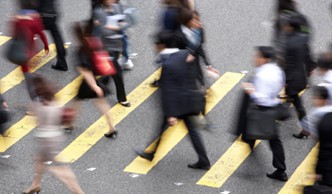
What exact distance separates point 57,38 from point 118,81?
1.91 meters

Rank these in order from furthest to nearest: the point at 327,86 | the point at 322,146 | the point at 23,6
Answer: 1. the point at 23,6
2. the point at 327,86
3. the point at 322,146

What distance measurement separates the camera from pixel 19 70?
18.2m

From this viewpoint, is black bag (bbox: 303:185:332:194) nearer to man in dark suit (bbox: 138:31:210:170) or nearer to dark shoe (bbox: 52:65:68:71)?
man in dark suit (bbox: 138:31:210:170)

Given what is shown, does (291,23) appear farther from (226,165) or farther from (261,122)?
(226,165)

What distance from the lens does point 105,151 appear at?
15734mm

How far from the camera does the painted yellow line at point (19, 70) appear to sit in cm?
1772

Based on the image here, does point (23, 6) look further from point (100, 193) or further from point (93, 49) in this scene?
point (100, 193)

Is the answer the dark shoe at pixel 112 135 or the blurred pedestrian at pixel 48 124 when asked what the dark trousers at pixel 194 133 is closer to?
the dark shoe at pixel 112 135

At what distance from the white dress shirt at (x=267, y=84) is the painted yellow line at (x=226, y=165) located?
1386 mm

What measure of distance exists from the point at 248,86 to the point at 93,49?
2.61 metres

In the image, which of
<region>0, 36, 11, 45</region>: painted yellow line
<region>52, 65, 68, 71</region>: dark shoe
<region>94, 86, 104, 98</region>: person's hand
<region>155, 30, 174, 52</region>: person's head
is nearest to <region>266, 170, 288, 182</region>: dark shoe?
<region>155, 30, 174, 52</region>: person's head

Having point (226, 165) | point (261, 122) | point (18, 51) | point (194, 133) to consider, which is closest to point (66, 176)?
point (194, 133)

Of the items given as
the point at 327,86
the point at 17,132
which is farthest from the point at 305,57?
the point at 17,132

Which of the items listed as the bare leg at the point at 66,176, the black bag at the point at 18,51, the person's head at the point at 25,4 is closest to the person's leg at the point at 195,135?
the bare leg at the point at 66,176
